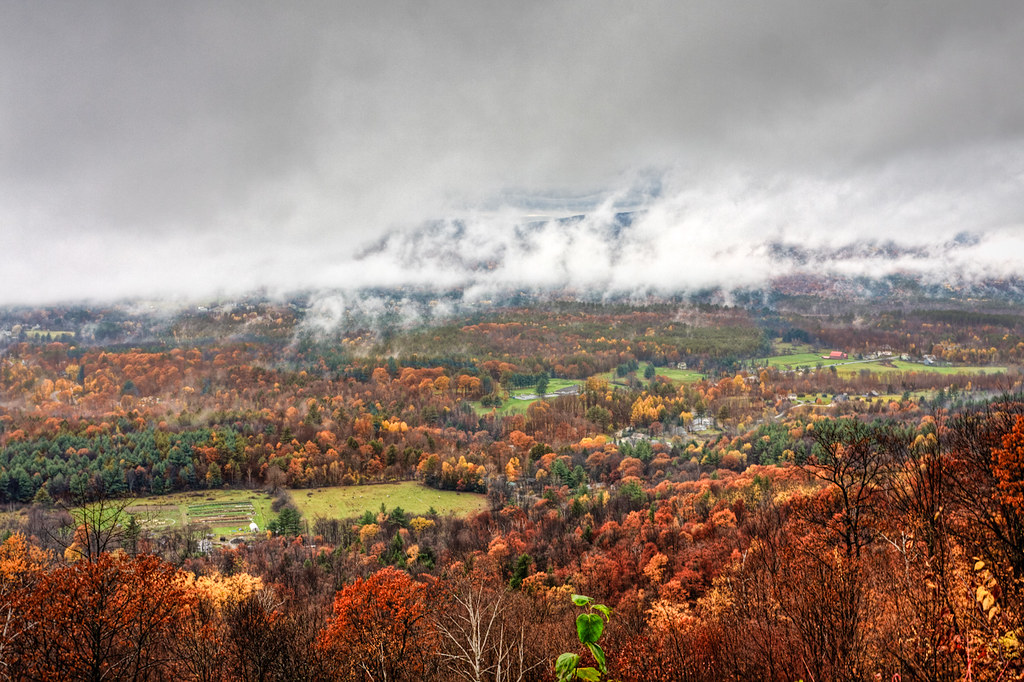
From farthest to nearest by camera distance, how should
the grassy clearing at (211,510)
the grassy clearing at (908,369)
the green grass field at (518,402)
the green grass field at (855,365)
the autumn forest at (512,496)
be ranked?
the green grass field at (855,365) < the grassy clearing at (908,369) < the green grass field at (518,402) < the grassy clearing at (211,510) < the autumn forest at (512,496)

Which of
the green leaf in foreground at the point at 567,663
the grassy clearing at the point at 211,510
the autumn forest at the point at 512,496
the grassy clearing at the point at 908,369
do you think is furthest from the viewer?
the grassy clearing at the point at 908,369

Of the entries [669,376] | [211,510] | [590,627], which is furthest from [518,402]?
[590,627]

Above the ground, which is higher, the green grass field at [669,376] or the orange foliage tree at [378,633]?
the orange foliage tree at [378,633]

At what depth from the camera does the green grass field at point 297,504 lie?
188 ft

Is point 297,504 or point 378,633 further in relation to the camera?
Result: point 297,504

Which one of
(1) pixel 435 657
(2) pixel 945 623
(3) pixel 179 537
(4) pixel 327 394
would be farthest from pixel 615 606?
(4) pixel 327 394

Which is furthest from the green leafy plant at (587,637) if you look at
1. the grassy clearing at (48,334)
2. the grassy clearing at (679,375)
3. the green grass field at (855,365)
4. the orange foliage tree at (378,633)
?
the grassy clearing at (48,334)

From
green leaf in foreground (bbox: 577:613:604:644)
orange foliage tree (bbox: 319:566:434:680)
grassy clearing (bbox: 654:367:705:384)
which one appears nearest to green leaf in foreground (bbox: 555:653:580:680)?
green leaf in foreground (bbox: 577:613:604:644)

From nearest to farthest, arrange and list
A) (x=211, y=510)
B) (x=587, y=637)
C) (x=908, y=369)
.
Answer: (x=587, y=637), (x=211, y=510), (x=908, y=369)

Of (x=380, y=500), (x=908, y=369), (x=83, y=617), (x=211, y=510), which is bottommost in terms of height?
(x=380, y=500)

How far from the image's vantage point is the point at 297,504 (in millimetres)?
62844

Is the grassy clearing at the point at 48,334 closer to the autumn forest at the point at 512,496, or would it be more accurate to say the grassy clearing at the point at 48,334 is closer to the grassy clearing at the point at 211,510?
the autumn forest at the point at 512,496

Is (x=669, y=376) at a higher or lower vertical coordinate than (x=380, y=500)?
higher

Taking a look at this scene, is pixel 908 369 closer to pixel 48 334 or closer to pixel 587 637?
pixel 587 637
